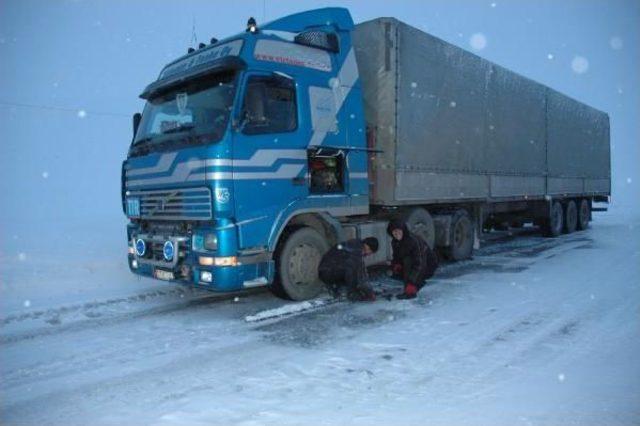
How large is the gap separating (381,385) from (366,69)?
5301 millimetres

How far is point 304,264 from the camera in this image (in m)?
6.40

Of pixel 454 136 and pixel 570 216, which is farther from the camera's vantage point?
pixel 570 216

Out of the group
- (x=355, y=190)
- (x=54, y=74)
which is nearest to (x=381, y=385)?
(x=355, y=190)

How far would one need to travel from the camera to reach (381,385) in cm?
371

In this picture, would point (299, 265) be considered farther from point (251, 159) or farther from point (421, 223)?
point (421, 223)

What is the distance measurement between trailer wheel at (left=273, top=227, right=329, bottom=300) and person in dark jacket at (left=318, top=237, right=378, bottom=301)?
0.18m

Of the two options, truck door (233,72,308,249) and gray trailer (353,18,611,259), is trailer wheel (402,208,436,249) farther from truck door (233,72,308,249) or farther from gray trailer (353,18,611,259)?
truck door (233,72,308,249)

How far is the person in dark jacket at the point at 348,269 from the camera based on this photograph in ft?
20.6

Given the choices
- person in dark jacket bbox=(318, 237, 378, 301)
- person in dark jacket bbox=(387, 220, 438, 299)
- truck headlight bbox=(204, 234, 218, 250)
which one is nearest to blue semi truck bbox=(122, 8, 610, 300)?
truck headlight bbox=(204, 234, 218, 250)

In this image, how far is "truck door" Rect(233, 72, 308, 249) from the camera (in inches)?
217

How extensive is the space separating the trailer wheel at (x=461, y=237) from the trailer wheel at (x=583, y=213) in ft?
28.4

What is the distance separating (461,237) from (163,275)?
6309 millimetres

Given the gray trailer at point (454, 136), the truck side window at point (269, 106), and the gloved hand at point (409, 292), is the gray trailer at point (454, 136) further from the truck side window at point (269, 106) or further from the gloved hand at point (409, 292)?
the truck side window at point (269, 106)

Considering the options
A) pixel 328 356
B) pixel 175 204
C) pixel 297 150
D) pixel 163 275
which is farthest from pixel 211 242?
pixel 328 356
